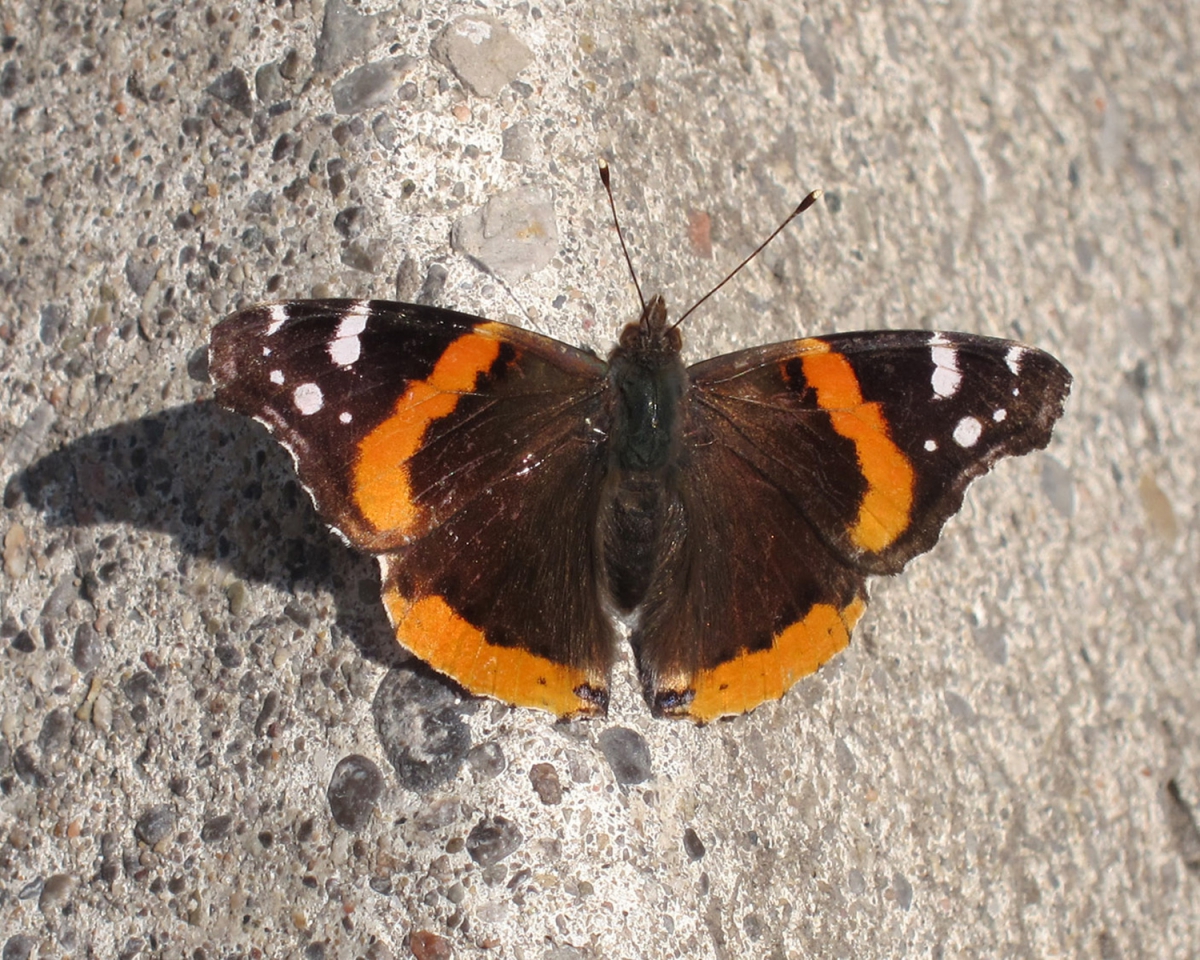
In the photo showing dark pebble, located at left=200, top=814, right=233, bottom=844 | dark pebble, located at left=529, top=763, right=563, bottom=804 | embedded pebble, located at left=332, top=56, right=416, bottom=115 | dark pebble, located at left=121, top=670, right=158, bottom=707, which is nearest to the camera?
dark pebble, located at left=529, top=763, right=563, bottom=804

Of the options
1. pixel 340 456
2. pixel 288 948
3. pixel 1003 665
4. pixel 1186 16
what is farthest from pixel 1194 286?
pixel 288 948

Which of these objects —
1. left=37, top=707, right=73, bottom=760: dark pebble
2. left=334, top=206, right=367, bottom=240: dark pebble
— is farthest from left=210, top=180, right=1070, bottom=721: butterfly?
left=37, top=707, right=73, bottom=760: dark pebble

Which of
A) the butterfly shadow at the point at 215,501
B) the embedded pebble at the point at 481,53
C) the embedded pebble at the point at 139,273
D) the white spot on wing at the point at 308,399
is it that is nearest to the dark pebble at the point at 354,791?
the butterfly shadow at the point at 215,501

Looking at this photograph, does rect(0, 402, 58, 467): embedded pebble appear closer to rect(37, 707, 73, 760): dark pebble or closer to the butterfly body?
rect(37, 707, 73, 760): dark pebble

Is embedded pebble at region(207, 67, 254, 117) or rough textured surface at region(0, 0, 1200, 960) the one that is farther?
embedded pebble at region(207, 67, 254, 117)

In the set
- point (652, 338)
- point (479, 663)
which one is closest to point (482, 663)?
point (479, 663)

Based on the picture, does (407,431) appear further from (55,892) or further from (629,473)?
(55,892)
